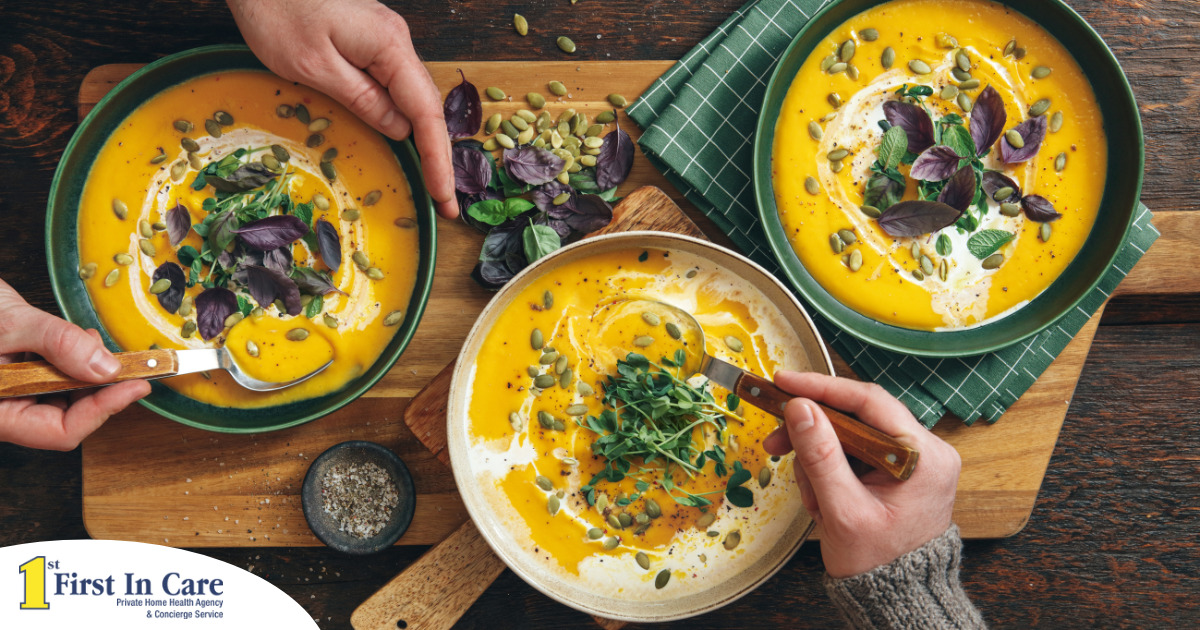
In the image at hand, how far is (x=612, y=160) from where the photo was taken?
1774 mm

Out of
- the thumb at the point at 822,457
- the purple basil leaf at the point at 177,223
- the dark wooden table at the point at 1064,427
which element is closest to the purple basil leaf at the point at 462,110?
the dark wooden table at the point at 1064,427

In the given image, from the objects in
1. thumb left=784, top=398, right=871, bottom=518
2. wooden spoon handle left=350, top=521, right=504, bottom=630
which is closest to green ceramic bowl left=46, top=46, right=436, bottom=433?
wooden spoon handle left=350, top=521, right=504, bottom=630

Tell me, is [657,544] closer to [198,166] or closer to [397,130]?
[397,130]

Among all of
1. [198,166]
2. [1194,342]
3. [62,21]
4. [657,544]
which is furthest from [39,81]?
[1194,342]

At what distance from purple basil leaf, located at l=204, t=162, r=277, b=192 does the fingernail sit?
0.47 meters

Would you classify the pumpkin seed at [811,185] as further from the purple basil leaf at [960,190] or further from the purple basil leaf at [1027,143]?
the purple basil leaf at [1027,143]

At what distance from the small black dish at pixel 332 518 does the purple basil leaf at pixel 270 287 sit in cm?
40

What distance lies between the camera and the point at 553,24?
1860 millimetres

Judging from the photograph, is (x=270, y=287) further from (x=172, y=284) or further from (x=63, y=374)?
(x=63, y=374)

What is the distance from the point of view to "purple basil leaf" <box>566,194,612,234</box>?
66.8 inches

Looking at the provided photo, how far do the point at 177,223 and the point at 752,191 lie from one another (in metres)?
1.46

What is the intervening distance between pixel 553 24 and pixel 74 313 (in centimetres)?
145

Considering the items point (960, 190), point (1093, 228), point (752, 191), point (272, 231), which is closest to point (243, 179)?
point (272, 231)

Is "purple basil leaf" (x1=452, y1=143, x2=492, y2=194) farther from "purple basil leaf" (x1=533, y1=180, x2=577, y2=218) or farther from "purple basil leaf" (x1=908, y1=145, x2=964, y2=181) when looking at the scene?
"purple basil leaf" (x1=908, y1=145, x2=964, y2=181)
